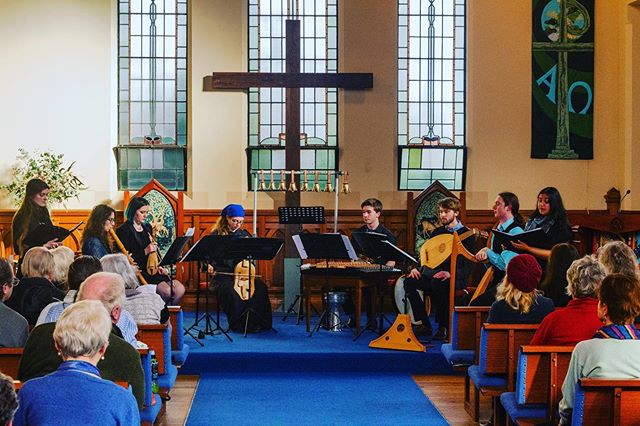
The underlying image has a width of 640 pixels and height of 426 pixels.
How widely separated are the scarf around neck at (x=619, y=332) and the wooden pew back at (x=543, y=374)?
60 cm

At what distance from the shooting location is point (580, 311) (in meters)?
4.95

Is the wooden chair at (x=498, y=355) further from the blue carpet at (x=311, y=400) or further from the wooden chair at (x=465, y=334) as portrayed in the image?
the blue carpet at (x=311, y=400)

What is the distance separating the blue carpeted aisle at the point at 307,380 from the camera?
256 inches

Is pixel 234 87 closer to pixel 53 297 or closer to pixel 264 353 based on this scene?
pixel 264 353

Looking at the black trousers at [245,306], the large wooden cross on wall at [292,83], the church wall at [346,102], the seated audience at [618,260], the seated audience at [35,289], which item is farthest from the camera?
the church wall at [346,102]

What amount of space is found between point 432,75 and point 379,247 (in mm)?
4228

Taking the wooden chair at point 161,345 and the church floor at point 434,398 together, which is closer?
the wooden chair at point 161,345

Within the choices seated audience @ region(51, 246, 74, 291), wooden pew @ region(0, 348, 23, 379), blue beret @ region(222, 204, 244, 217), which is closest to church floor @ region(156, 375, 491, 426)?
seated audience @ region(51, 246, 74, 291)

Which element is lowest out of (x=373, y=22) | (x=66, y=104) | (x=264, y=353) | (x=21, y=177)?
(x=264, y=353)

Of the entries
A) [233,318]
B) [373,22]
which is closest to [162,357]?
[233,318]

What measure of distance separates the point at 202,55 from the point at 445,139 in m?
3.07

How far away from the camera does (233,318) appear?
9172 millimetres

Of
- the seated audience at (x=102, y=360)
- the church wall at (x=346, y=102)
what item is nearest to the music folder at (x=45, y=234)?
the church wall at (x=346, y=102)

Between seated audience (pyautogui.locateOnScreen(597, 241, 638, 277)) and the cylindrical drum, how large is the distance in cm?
390
